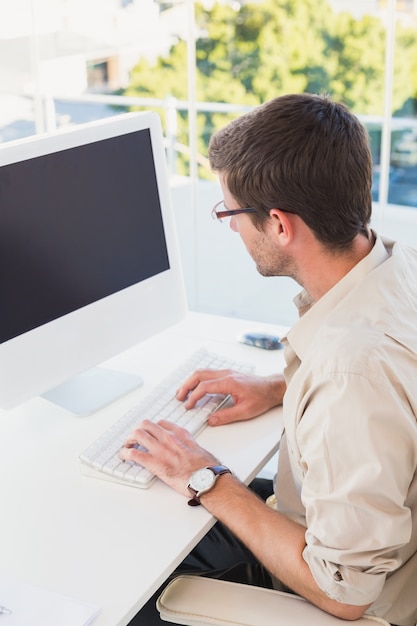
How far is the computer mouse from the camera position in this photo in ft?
6.39

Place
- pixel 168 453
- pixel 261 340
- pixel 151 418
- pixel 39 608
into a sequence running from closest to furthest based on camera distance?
pixel 39 608 < pixel 168 453 < pixel 151 418 < pixel 261 340

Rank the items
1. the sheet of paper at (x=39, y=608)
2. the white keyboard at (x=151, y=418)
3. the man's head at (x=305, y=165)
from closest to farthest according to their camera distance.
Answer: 1. the sheet of paper at (x=39, y=608)
2. the man's head at (x=305, y=165)
3. the white keyboard at (x=151, y=418)

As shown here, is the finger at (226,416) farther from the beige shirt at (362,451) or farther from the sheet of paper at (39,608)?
the sheet of paper at (39,608)

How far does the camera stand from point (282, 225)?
4.50 feet

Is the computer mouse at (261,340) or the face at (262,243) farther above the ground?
the face at (262,243)

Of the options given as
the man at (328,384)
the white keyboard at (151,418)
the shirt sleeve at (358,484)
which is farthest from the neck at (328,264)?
the white keyboard at (151,418)

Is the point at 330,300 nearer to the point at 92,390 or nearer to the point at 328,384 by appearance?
the point at 328,384

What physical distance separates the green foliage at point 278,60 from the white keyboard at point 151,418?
2147mm

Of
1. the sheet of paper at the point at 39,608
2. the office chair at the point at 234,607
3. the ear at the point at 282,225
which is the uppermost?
the ear at the point at 282,225

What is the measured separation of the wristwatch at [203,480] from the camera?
4.44 ft

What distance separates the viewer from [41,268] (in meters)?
1.53

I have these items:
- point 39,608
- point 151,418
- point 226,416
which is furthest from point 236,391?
point 39,608

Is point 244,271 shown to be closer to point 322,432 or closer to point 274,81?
point 274,81

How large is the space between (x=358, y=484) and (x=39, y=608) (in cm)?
45
